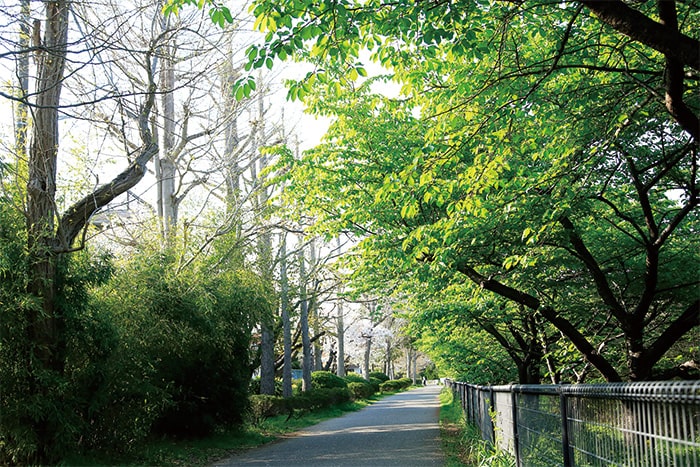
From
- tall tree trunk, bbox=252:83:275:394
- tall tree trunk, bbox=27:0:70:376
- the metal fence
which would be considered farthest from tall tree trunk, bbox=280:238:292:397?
the metal fence

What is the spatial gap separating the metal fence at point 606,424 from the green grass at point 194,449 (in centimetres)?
612

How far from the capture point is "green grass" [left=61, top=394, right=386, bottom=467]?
9.94 m

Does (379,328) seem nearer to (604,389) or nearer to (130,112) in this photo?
(130,112)

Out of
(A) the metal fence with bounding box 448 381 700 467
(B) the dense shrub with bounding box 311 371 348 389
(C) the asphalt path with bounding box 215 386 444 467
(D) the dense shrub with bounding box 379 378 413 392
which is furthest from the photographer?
(D) the dense shrub with bounding box 379 378 413 392

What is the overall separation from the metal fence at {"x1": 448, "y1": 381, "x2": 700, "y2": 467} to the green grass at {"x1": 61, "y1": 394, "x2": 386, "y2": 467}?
6118mm

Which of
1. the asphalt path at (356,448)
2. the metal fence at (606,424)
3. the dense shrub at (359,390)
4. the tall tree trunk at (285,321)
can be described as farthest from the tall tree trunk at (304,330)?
the metal fence at (606,424)

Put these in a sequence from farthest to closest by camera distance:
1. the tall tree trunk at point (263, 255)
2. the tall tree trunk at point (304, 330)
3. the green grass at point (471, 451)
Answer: the tall tree trunk at point (304, 330)
the tall tree trunk at point (263, 255)
the green grass at point (471, 451)

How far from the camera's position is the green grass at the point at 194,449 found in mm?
9938

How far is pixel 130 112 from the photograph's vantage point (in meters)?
11.5

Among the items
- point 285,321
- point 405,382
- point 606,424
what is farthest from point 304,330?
point 405,382

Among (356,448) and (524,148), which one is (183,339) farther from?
(524,148)

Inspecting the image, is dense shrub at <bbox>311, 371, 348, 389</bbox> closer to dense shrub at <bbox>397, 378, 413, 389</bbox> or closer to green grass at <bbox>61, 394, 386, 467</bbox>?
green grass at <bbox>61, 394, 386, 467</bbox>

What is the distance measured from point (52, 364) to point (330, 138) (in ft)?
19.6

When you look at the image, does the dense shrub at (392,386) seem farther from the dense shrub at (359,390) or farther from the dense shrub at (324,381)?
the dense shrub at (324,381)
